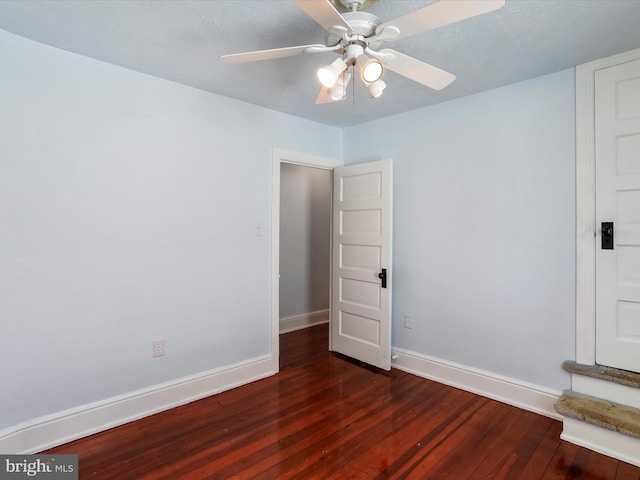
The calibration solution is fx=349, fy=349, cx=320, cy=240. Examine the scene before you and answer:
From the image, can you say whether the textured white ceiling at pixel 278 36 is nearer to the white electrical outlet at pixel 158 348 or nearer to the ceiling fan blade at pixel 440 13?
the ceiling fan blade at pixel 440 13

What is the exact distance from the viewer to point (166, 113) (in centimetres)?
260

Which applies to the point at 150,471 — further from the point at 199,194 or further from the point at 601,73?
the point at 601,73

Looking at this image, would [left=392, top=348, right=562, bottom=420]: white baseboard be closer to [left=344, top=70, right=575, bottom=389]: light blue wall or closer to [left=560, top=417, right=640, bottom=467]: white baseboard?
[left=344, top=70, right=575, bottom=389]: light blue wall

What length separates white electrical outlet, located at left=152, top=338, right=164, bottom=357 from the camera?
2.55 m

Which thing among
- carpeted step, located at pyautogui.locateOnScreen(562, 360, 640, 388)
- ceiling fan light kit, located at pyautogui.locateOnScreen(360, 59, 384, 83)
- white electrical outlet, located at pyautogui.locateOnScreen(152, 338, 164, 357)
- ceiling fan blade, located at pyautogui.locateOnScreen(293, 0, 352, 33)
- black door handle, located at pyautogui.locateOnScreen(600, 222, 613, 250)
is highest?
ceiling fan blade, located at pyautogui.locateOnScreen(293, 0, 352, 33)

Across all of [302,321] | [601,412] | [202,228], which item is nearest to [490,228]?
[601,412]

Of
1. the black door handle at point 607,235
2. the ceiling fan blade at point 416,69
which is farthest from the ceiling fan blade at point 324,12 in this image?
the black door handle at point 607,235

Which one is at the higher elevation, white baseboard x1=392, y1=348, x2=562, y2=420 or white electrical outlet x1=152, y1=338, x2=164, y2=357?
white electrical outlet x1=152, y1=338, x2=164, y2=357

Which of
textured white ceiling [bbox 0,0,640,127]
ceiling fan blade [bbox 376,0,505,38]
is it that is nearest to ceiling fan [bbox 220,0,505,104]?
ceiling fan blade [bbox 376,0,505,38]

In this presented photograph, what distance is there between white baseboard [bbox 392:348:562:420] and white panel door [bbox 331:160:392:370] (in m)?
0.24

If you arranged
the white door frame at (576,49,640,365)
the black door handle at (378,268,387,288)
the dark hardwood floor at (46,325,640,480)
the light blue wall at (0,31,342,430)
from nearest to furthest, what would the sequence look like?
1. the dark hardwood floor at (46,325,640,480)
2. the light blue wall at (0,31,342,430)
3. the white door frame at (576,49,640,365)
4. the black door handle at (378,268,387,288)

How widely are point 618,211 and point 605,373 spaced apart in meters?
1.04

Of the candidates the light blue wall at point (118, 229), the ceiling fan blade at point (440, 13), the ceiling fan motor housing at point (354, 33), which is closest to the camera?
the ceiling fan blade at point (440, 13)

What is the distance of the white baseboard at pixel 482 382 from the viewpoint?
251 centimetres
